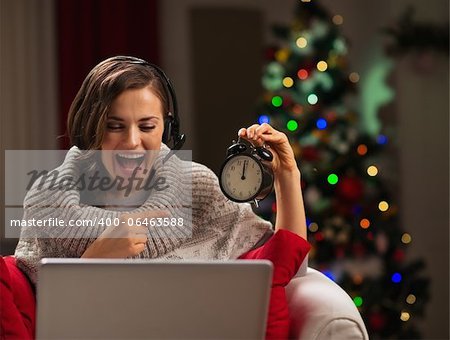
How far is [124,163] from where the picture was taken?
2.37 metres

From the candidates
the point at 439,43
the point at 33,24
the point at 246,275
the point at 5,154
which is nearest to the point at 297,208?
the point at 246,275

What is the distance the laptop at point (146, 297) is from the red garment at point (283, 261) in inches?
17.8

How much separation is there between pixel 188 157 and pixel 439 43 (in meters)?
2.46

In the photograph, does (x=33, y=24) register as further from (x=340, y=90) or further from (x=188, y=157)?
(x=188, y=157)

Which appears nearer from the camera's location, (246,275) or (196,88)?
(246,275)

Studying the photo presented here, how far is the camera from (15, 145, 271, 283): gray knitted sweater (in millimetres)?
2328

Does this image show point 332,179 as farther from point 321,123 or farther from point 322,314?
point 322,314

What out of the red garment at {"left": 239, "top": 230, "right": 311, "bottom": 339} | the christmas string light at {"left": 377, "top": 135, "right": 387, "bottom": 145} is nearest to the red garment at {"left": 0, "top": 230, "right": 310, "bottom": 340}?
the red garment at {"left": 239, "top": 230, "right": 311, "bottom": 339}

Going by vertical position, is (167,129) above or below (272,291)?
above

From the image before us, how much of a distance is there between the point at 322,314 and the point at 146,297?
525mm

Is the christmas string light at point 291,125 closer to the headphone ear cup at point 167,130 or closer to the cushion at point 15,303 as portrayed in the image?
the headphone ear cup at point 167,130

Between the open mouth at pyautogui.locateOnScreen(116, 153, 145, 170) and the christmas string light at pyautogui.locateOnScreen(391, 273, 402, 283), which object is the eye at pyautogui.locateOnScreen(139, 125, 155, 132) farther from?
the christmas string light at pyautogui.locateOnScreen(391, 273, 402, 283)

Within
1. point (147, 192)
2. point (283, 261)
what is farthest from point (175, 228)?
point (283, 261)

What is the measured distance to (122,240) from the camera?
2.08 meters
